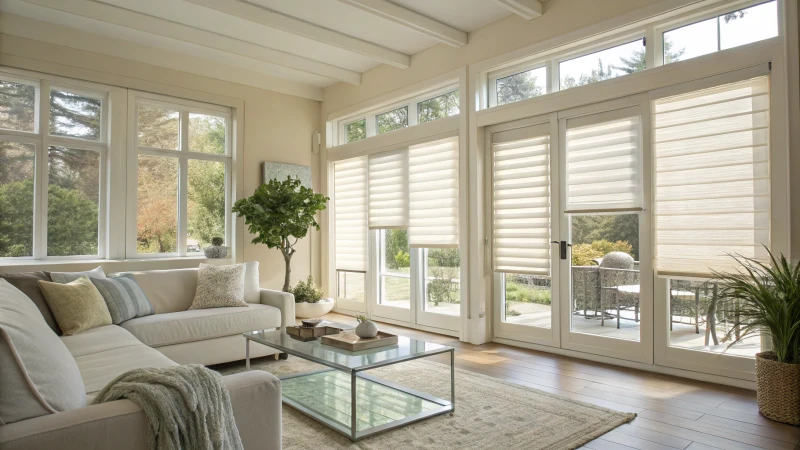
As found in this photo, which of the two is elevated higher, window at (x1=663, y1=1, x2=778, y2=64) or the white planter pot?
window at (x1=663, y1=1, x2=778, y2=64)

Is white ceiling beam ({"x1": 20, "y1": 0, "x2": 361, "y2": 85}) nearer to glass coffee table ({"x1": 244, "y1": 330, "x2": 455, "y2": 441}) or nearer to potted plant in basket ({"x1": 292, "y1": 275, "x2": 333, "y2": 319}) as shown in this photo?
potted plant in basket ({"x1": 292, "y1": 275, "x2": 333, "y2": 319})

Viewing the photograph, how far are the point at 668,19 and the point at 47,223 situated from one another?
19.1 feet

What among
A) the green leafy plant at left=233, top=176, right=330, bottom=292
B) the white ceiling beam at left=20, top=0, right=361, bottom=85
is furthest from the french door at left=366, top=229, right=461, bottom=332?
the white ceiling beam at left=20, top=0, right=361, bottom=85

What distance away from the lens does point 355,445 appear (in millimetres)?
2527

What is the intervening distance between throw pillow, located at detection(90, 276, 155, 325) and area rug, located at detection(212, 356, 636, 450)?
1.57 m

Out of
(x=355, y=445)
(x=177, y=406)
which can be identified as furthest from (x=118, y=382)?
(x=355, y=445)

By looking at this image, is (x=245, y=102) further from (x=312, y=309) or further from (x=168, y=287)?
(x=168, y=287)

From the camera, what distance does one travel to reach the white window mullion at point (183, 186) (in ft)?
18.9

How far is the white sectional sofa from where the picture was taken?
135cm

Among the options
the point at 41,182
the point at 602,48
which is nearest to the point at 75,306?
the point at 41,182

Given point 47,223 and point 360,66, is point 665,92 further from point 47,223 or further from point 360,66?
point 47,223

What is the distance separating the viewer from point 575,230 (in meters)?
4.36

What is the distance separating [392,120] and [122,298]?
366 centimetres

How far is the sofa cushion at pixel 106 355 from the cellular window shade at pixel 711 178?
348cm
